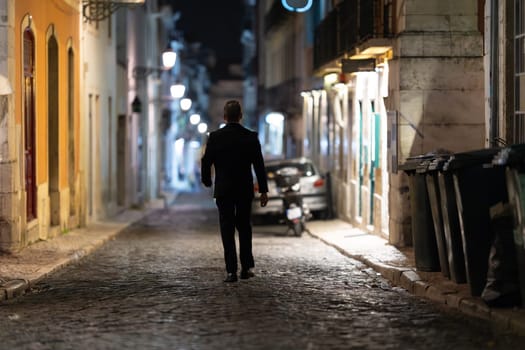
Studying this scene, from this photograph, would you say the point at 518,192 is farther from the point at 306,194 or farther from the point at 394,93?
the point at 306,194

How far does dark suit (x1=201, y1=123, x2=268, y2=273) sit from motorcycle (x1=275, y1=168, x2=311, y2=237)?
8902 millimetres

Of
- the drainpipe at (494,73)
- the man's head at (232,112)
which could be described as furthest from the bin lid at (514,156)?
the drainpipe at (494,73)

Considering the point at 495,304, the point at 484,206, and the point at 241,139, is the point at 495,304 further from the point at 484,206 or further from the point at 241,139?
the point at 241,139

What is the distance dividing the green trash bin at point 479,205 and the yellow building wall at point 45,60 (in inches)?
302

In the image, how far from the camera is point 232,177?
468 inches

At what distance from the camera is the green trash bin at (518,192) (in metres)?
9.08

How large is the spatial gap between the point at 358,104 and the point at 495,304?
13186mm

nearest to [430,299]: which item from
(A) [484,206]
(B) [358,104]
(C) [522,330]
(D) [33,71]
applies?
(A) [484,206]

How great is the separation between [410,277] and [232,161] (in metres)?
2.26

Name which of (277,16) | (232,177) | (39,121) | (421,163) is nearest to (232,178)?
(232,177)

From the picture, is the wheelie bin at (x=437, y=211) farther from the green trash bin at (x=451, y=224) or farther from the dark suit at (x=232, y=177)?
the dark suit at (x=232, y=177)

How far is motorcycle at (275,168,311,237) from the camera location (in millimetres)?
20922

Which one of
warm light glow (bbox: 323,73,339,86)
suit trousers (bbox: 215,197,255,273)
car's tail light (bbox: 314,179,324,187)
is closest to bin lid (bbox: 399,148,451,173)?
suit trousers (bbox: 215,197,255,273)

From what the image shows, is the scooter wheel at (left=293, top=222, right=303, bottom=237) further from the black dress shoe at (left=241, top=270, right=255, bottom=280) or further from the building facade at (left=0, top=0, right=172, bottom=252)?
the black dress shoe at (left=241, top=270, right=255, bottom=280)
